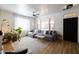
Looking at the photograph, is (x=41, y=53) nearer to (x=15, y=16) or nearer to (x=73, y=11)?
(x=15, y=16)

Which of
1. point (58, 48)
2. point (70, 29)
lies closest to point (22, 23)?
point (58, 48)

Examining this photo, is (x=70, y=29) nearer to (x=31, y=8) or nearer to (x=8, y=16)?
(x=31, y=8)

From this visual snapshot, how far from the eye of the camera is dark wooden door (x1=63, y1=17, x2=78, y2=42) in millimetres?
1729

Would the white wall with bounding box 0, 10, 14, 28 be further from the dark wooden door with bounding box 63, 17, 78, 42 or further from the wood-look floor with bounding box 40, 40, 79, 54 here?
the dark wooden door with bounding box 63, 17, 78, 42

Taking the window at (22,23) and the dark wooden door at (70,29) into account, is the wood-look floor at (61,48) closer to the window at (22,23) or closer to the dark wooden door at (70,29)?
the dark wooden door at (70,29)

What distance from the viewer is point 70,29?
71.0 inches

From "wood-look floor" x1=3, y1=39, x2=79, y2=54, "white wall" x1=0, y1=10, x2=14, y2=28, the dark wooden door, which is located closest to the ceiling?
"white wall" x1=0, y1=10, x2=14, y2=28

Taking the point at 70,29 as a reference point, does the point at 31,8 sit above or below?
above

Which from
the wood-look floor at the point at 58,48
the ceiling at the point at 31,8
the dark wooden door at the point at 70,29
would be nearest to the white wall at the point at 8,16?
the ceiling at the point at 31,8

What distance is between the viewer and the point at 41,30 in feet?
6.33

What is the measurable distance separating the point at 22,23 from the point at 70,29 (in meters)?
0.98

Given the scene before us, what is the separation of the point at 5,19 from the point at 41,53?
90 centimetres

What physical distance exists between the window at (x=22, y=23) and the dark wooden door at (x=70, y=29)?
764 mm
